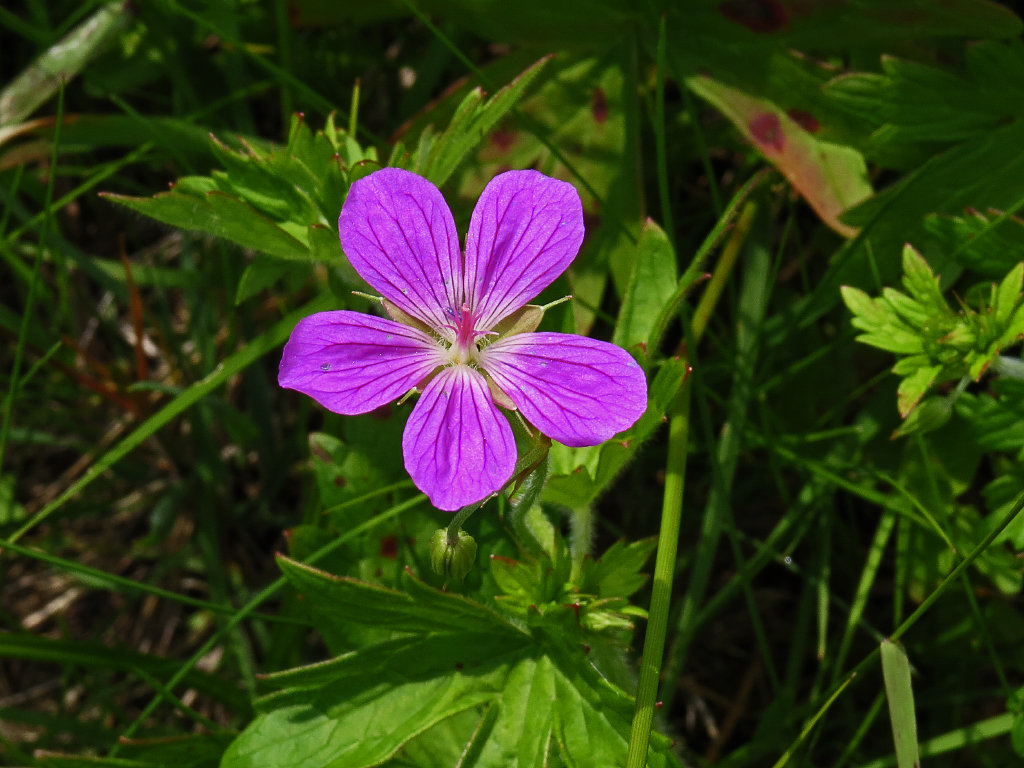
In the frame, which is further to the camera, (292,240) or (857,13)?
(857,13)

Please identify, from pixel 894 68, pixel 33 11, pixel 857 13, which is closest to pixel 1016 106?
pixel 894 68

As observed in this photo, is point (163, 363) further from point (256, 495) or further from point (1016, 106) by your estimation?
point (1016, 106)

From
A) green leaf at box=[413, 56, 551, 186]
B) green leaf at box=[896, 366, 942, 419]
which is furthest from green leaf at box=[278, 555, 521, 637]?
green leaf at box=[896, 366, 942, 419]

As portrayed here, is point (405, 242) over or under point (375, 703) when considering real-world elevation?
over

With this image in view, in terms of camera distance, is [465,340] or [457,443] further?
[465,340]

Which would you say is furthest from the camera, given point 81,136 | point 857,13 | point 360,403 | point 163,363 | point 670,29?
point 163,363

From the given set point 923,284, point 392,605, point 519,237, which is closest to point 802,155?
point 923,284

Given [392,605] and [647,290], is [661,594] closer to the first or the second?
[392,605]

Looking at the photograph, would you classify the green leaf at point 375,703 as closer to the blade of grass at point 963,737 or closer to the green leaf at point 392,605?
the green leaf at point 392,605
